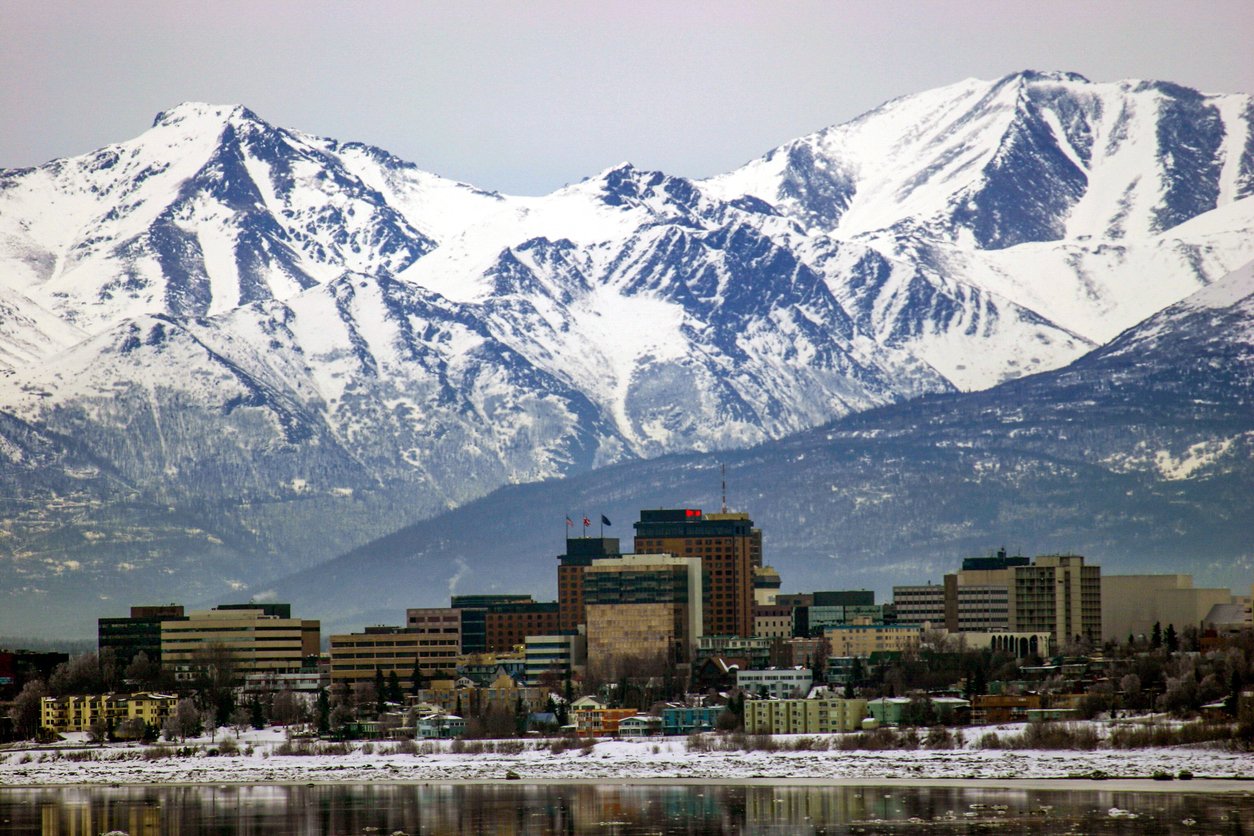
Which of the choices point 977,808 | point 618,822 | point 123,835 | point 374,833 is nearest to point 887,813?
point 977,808

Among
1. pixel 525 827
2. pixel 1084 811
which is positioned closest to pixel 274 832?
pixel 525 827

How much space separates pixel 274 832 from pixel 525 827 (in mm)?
17228

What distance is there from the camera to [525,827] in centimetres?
19750

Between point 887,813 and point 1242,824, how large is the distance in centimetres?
2613

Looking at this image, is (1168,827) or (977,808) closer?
(1168,827)

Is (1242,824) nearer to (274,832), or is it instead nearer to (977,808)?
(977,808)

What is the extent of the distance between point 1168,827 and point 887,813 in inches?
891

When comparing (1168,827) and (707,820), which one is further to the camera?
(707,820)

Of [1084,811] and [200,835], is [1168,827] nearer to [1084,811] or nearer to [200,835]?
[1084,811]

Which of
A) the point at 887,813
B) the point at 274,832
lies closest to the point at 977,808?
the point at 887,813

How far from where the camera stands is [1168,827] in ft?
603

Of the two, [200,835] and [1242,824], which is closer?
[1242,824]

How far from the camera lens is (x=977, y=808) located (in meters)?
200

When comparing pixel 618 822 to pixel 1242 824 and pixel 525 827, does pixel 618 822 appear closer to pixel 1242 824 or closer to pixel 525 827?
pixel 525 827
